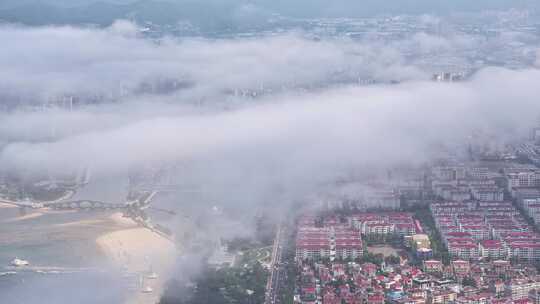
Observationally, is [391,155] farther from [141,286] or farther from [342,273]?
[141,286]

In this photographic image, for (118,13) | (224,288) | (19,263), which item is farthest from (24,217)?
(118,13)

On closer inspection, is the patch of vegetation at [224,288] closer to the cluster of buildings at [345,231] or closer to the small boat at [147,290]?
the small boat at [147,290]

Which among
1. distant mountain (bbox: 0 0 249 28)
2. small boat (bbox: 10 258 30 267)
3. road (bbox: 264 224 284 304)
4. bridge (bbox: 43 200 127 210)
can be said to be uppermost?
distant mountain (bbox: 0 0 249 28)

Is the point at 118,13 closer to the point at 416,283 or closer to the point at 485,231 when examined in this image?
the point at 485,231

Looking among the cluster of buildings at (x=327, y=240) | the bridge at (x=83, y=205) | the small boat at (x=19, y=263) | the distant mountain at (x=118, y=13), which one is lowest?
the cluster of buildings at (x=327, y=240)

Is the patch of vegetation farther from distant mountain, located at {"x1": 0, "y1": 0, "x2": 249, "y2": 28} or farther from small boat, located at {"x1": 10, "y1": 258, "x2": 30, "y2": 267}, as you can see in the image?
distant mountain, located at {"x1": 0, "y1": 0, "x2": 249, "y2": 28}

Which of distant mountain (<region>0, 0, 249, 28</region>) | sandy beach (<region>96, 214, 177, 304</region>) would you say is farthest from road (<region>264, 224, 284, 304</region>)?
distant mountain (<region>0, 0, 249, 28</region>)

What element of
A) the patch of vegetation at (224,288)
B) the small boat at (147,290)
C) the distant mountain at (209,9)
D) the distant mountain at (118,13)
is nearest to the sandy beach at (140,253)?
the small boat at (147,290)
